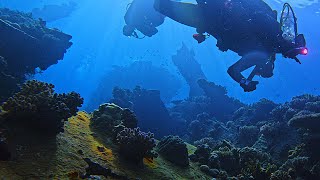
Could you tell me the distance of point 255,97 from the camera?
11800cm

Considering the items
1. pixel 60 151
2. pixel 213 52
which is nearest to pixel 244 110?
pixel 60 151

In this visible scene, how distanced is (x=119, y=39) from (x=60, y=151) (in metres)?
147

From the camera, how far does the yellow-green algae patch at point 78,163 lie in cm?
459

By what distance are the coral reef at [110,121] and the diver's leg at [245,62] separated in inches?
120

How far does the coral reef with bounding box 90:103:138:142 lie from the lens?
24.3 feet

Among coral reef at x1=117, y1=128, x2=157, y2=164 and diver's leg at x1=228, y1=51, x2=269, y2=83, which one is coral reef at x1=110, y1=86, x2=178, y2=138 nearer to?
coral reef at x1=117, y1=128, x2=157, y2=164

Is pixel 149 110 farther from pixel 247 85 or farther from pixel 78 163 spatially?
pixel 78 163

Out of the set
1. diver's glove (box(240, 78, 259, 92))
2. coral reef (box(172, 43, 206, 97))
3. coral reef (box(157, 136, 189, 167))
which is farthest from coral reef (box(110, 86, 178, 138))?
coral reef (box(172, 43, 206, 97))

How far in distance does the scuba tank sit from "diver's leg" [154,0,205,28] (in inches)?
74.5

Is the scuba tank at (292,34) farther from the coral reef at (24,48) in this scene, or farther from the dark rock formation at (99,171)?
the coral reef at (24,48)

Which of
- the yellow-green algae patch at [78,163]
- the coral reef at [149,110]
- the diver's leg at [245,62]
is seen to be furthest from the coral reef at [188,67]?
the diver's leg at [245,62]

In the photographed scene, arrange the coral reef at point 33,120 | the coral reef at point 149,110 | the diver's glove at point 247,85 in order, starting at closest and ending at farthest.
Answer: the coral reef at point 33,120
the diver's glove at point 247,85
the coral reef at point 149,110

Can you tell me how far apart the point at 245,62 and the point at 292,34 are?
136 centimetres

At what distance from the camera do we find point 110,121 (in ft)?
26.0
